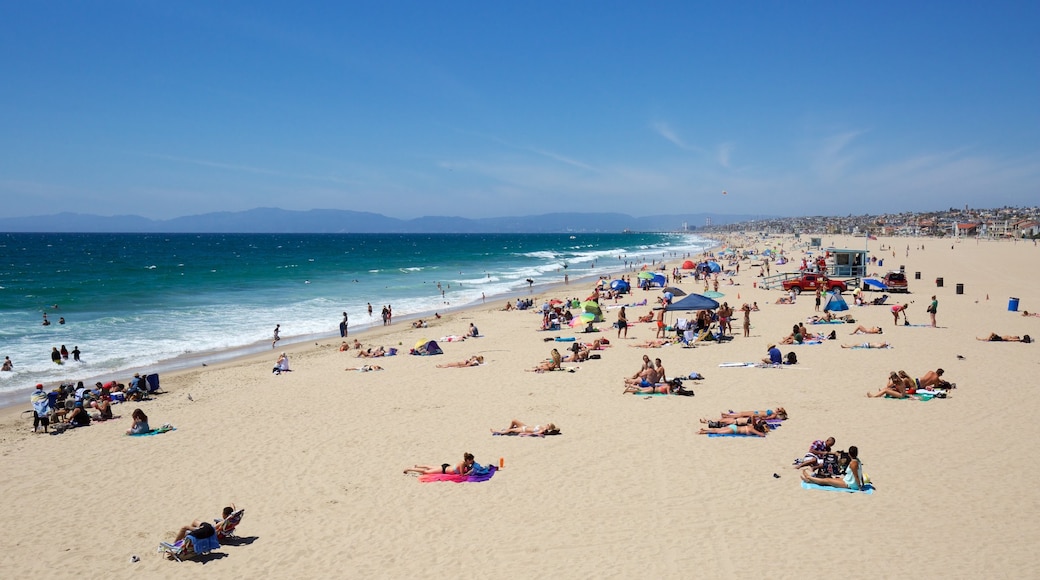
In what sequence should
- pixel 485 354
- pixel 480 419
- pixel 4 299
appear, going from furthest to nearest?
pixel 4 299 → pixel 485 354 → pixel 480 419

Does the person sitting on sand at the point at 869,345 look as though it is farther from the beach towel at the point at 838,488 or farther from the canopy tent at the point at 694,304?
the beach towel at the point at 838,488

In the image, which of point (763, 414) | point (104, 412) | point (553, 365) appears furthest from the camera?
point (553, 365)

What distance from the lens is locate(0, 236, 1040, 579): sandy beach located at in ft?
22.8

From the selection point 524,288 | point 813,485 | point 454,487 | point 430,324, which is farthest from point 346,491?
point 524,288

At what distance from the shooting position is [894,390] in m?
12.4

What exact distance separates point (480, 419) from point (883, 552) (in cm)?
718

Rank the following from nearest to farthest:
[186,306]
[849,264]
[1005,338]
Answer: [1005,338] → [849,264] → [186,306]

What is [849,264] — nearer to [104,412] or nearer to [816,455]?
[816,455]

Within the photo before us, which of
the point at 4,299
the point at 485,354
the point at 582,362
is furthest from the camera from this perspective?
the point at 4,299

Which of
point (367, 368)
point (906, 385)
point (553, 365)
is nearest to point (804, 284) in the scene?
point (906, 385)

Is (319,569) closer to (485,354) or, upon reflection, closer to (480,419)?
(480,419)

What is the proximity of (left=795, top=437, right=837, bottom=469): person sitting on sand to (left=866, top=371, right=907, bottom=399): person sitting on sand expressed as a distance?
4.06 m

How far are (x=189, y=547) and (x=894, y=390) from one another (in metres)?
12.2

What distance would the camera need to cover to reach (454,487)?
8.93 m
